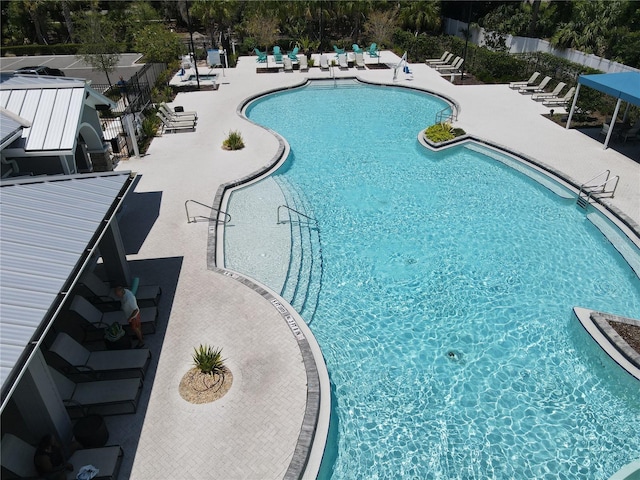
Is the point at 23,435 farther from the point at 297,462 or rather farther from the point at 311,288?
the point at 311,288

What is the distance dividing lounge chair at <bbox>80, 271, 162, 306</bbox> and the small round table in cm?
345

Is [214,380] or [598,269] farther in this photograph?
→ [598,269]

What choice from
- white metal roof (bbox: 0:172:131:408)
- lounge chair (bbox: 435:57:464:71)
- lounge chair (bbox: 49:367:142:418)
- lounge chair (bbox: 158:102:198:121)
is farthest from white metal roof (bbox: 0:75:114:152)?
lounge chair (bbox: 435:57:464:71)

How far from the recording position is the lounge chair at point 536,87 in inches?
1074

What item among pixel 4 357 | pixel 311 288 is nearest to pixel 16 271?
pixel 4 357

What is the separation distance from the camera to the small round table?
7.78m

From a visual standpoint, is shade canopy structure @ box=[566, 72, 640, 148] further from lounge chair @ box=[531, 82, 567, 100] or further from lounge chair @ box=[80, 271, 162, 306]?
lounge chair @ box=[80, 271, 162, 306]

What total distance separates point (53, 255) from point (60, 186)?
93.7 inches

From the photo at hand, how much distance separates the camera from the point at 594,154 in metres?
20.0

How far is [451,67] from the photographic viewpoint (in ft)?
111

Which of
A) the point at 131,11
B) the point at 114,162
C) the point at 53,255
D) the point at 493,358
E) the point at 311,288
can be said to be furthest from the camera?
the point at 131,11

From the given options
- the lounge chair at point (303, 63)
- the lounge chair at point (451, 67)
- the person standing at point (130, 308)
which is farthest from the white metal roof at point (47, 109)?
the lounge chair at point (451, 67)

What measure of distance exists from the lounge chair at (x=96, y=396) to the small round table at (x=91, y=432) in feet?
1.60

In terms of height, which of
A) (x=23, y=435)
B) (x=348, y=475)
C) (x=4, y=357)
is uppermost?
(x=4, y=357)
